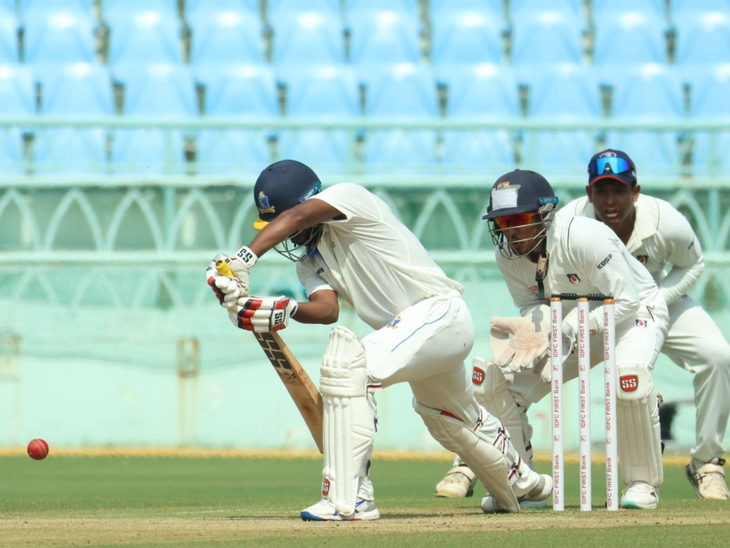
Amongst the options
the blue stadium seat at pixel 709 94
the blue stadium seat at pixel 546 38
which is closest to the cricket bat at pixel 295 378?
the blue stadium seat at pixel 709 94

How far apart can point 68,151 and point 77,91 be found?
1.44 m

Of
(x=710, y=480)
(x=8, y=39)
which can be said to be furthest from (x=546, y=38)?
(x=710, y=480)

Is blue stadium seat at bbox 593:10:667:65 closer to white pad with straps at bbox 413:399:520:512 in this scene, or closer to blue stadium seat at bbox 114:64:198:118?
blue stadium seat at bbox 114:64:198:118

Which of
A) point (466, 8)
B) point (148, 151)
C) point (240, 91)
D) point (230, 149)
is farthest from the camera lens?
point (466, 8)

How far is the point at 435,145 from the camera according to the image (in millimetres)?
10719

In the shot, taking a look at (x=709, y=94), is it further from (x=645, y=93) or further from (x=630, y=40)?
(x=630, y=40)

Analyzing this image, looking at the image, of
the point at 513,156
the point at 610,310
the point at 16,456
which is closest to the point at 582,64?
the point at 513,156

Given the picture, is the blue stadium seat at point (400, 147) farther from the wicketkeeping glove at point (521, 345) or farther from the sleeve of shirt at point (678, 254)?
the wicketkeeping glove at point (521, 345)

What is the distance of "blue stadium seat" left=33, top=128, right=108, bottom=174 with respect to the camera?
33.4ft

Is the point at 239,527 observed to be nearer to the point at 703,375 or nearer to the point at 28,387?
the point at 703,375

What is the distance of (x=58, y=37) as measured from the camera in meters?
12.5

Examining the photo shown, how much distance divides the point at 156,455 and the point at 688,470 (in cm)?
449

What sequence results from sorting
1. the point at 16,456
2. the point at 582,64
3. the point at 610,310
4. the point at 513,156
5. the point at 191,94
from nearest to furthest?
the point at 610,310
the point at 16,456
the point at 513,156
the point at 191,94
the point at 582,64

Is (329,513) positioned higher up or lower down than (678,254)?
lower down
